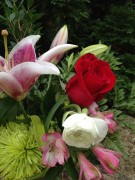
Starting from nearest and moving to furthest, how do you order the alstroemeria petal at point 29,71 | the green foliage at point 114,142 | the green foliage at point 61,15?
the alstroemeria petal at point 29,71 → the green foliage at point 114,142 → the green foliage at point 61,15

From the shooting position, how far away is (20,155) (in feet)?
2.02

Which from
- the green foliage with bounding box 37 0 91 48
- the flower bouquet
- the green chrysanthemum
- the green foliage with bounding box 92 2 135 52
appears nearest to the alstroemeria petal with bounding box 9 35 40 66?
the flower bouquet

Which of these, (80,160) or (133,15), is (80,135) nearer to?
(80,160)

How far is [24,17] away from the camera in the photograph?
74 centimetres

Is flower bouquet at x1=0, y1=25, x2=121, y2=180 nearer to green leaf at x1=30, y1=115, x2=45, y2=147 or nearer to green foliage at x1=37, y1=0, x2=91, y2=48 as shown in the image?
green leaf at x1=30, y1=115, x2=45, y2=147

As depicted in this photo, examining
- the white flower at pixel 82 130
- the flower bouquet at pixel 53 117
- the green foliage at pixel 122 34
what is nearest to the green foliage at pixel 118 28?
the green foliage at pixel 122 34

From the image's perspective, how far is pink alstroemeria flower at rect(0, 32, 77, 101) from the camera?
1.71ft

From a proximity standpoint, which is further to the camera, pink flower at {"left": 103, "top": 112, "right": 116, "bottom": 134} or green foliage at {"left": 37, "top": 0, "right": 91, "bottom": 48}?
green foliage at {"left": 37, "top": 0, "right": 91, "bottom": 48}

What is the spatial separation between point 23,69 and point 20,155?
157mm

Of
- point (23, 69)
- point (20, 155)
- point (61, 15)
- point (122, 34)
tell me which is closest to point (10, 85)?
point (23, 69)

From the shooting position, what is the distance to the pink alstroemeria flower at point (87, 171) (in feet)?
1.87

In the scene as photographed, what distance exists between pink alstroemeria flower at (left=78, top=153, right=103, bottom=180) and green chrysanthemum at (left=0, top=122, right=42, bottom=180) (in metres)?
0.07

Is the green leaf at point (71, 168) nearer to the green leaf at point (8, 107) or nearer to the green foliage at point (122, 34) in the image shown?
the green leaf at point (8, 107)

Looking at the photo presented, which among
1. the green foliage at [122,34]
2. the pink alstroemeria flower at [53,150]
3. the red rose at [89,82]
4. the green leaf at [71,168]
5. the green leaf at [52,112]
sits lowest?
the green foliage at [122,34]
